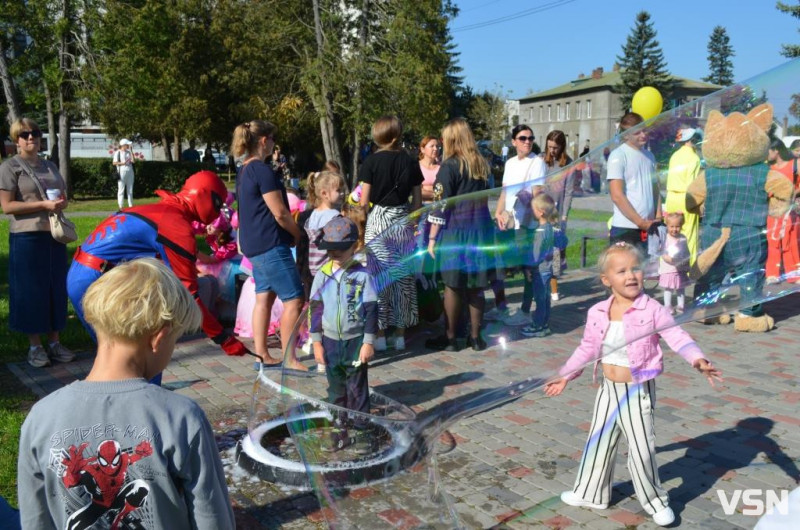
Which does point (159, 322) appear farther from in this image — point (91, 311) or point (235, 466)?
point (235, 466)

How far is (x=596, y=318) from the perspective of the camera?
3.20m

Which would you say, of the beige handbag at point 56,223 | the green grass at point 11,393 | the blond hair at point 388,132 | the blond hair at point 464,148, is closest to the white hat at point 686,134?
the blond hair at point 464,148

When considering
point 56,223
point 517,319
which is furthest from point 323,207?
point 517,319

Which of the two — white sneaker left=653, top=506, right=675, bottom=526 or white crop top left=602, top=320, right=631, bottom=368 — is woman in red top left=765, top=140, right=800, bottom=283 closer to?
white crop top left=602, top=320, right=631, bottom=368

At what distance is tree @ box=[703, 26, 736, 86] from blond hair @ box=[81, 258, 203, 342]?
12670 centimetres

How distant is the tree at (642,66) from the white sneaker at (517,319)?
267 feet

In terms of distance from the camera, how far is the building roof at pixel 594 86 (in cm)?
8538

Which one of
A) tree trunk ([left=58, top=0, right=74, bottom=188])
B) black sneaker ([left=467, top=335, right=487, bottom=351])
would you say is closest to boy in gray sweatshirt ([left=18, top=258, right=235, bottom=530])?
black sneaker ([left=467, top=335, right=487, bottom=351])

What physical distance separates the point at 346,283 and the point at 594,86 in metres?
90.0

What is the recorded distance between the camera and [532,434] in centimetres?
451

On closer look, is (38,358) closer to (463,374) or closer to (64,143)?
(463,374)

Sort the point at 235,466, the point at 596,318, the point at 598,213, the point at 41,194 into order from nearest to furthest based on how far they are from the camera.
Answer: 1. the point at 596,318
2. the point at 598,213
3. the point at 235,466
4. the point at 41,194

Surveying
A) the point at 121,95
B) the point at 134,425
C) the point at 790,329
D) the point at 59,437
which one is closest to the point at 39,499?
the point at 59,437

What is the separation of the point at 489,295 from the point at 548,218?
0.45 m
